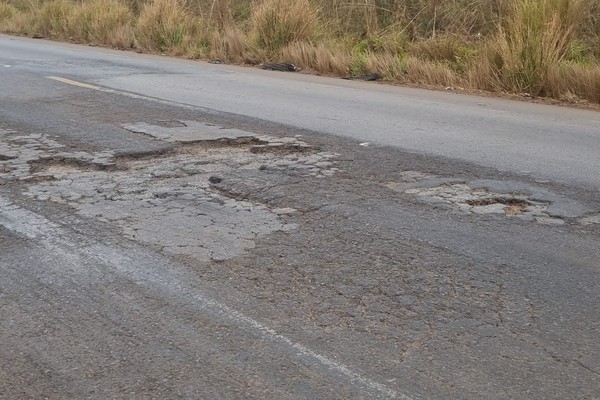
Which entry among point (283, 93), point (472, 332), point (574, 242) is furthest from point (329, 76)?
point (472, 332)

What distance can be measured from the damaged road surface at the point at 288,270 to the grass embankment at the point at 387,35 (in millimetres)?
4621

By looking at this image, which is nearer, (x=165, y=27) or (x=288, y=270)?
(x=288, y=270)

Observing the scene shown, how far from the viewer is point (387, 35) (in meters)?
15.6

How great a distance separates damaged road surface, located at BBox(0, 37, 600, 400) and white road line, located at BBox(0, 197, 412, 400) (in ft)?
0.04

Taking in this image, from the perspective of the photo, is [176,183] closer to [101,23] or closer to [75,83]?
[75,83]

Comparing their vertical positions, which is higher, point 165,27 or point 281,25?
point 281,25

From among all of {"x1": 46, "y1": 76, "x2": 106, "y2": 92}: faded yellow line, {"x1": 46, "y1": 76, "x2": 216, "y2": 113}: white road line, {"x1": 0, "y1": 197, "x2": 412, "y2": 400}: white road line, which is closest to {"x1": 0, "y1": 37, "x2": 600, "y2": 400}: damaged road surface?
{"x1": 0, "y1": 197, "x2": 412, "y2": 400}: white road line

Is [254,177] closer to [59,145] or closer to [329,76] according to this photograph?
[59,145]

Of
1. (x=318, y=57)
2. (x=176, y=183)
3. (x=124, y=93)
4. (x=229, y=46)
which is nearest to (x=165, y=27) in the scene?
(x=229, y=46)

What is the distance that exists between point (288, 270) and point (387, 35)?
11625 millimetres

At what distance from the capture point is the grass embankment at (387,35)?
11703 millimetres

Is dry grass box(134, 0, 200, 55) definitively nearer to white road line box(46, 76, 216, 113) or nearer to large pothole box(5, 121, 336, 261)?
white road line box(46, 76, 216, 113)

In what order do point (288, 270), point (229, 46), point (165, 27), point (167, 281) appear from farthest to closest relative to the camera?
point (165, 27) → point (229, 46) → point (288, 270) → point (167, 281)

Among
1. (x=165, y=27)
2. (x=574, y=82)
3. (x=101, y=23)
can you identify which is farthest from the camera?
(x=101, y=23)
